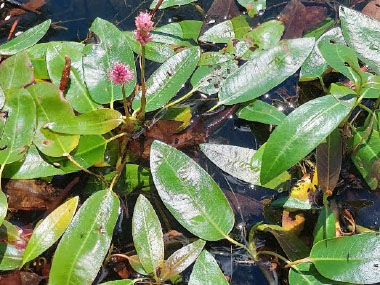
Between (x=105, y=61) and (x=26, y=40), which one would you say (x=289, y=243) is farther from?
(x=26, y=40)

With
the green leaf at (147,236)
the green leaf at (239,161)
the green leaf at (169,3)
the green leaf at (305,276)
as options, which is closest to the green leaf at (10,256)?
the green leaf at (147,236)

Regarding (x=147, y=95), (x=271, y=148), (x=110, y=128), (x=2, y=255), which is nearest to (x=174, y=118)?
(x=147, y=95)

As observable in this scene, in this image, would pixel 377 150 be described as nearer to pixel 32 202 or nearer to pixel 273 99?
pixel 273 99

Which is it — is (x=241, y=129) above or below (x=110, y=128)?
below

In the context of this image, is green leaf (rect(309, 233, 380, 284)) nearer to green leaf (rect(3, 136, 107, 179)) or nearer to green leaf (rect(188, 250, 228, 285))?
green leaf (rect(188, 250, 228, 285))

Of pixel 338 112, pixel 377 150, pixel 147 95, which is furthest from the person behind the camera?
pixel 147 95

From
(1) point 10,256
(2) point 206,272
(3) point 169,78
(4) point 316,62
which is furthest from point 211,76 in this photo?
(1) point 10,256

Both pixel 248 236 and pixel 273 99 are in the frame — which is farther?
pixel 273 99

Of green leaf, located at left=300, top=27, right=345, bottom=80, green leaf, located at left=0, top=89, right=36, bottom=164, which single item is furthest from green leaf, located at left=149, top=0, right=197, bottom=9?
green leaf, located at left=0, top=89, right=36, bottom=164
